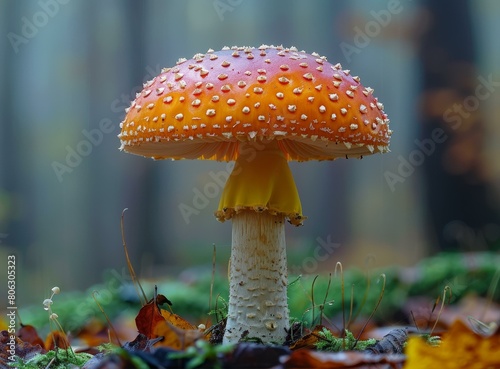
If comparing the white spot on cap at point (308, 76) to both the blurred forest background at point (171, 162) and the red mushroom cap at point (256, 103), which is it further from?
the blurred forest background at point (171, 162)

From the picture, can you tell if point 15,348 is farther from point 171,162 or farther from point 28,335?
point 171,162

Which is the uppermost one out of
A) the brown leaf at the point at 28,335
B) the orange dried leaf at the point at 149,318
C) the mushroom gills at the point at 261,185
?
the mushroom gills at the point at 261,185

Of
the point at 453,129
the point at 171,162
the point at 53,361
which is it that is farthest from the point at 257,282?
the point at 171,162

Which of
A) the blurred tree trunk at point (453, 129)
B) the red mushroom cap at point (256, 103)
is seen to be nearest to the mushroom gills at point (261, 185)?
the red mushroom cap at point (256, 103)

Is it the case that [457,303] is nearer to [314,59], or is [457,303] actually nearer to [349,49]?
[314,59]

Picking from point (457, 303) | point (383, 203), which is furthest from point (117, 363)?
point (383, 203)

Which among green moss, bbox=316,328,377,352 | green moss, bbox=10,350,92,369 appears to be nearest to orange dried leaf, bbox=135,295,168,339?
green moss, bbox=10,350,92,369
